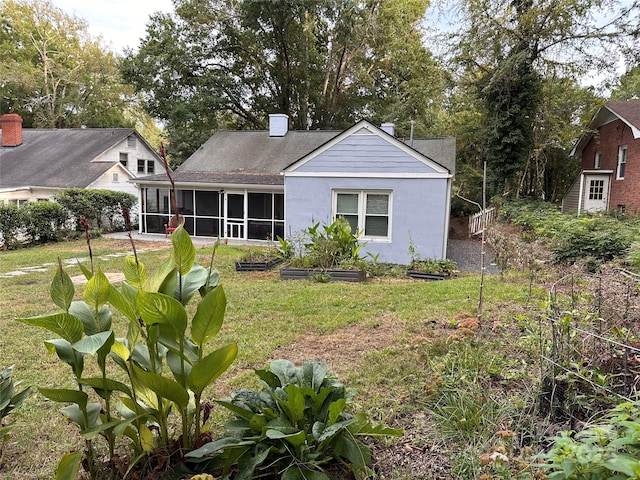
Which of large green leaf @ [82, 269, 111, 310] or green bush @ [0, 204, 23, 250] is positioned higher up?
large green leaf @ [82, 269, 111, 310]

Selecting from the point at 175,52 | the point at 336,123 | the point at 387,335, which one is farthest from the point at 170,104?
the point at 387,335

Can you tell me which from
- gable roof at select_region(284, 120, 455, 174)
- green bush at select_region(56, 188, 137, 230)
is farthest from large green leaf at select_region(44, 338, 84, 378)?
green bush at select_region(56, 188, 137, 230)

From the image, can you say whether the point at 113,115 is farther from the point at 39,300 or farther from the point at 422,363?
the point at 422,363

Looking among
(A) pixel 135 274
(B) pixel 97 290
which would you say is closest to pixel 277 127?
(A) pixel 135 274

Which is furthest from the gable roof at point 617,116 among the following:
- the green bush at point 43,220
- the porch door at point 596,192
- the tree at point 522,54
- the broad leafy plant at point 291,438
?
the green bush at point 43,220

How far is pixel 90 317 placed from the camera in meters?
1.96

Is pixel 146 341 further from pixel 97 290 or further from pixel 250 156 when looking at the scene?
pixel 250 156

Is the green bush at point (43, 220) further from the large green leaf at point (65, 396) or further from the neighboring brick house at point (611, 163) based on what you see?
the neighboring brick house at point (611, 163)

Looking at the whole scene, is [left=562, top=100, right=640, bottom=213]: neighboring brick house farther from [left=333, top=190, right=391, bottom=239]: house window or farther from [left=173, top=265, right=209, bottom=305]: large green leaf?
[left=173, top=265, right=209, bottom=305]: large green leaf

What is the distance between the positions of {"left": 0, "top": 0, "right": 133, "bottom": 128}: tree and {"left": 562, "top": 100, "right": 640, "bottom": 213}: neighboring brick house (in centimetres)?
3097

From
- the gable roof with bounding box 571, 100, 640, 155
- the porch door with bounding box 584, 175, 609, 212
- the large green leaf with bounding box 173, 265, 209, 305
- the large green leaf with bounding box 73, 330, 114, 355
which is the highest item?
the gable roof with bounding box 571, 100, 640, 155

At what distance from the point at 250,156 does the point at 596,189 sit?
52.3 ft

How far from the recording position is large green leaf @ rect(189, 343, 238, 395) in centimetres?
194

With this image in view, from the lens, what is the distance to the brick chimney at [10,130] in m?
22.2
